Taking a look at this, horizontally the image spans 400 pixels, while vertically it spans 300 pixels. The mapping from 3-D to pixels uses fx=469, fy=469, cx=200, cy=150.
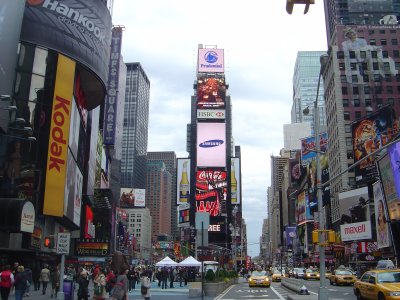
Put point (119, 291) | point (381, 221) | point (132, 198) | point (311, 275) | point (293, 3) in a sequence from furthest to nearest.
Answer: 1. point (132, 198)
2. point (381, 221)
3. point (311, 275)
4. point (119, 291)
5. point (293, 3)

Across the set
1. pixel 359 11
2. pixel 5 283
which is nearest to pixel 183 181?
pixel 359 11

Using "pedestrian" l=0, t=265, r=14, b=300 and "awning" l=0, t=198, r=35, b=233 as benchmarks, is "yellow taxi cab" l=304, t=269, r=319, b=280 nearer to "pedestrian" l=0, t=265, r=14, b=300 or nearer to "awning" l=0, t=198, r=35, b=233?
"awning" l=0, t=198, r=35, b=233

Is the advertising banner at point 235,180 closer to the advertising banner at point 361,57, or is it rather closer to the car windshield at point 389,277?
the advertising banner at point 361,57

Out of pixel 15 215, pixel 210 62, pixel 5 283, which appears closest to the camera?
pixel 5 283

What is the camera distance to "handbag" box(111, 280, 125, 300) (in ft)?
36.6

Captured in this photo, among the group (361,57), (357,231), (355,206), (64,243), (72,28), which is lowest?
(64,243)

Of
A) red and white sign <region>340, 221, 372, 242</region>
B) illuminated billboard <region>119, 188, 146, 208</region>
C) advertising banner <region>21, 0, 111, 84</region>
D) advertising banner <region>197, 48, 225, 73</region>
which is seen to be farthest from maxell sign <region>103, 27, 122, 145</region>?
illuminated billboard <region>119, 188, 146, 208</region>

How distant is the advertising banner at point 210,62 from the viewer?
137 metres

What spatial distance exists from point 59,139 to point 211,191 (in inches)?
3407

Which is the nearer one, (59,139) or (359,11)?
(59,139)

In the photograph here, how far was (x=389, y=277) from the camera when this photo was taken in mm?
19688

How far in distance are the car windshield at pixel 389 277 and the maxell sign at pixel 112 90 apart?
6799cm

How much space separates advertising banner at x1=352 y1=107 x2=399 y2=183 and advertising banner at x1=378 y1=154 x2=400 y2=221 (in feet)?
106

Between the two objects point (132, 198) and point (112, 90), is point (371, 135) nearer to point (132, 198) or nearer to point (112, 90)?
point (112, 90)
